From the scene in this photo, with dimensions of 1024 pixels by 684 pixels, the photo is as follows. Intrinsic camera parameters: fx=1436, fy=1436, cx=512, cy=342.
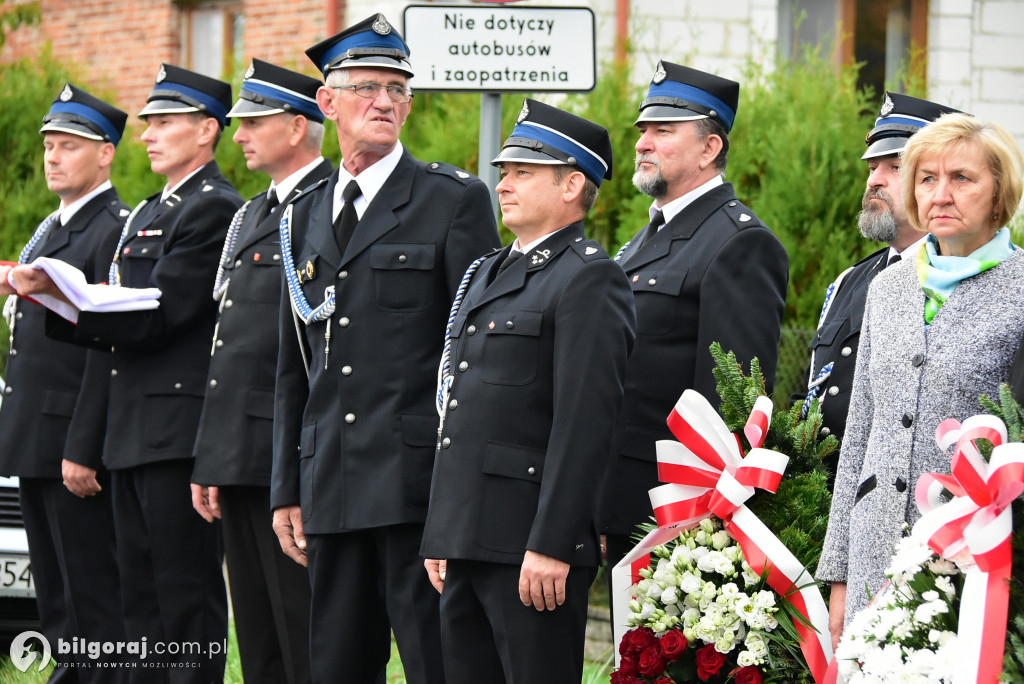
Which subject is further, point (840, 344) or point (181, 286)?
point (181, 286)

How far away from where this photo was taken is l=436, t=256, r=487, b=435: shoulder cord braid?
4116 millimetres

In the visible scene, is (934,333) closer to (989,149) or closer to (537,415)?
(989,149)

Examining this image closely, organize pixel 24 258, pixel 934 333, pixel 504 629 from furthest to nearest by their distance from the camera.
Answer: pixel 24 258 → pixel 504 629 → pixel 934 333

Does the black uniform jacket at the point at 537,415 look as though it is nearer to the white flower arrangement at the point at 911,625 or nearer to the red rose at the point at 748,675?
the red rose at the point at 748,675

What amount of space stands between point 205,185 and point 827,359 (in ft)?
8.94

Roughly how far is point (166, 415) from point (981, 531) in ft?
11.4

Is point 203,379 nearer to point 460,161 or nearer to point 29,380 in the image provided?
point 29,380

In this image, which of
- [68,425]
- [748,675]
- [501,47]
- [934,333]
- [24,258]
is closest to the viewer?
[934,333]

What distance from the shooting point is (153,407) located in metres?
5.61

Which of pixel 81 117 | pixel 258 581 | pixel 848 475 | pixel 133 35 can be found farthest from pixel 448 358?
pixel 133 35

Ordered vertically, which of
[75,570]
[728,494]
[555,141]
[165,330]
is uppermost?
[555,141]

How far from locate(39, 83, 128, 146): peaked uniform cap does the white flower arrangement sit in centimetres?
445

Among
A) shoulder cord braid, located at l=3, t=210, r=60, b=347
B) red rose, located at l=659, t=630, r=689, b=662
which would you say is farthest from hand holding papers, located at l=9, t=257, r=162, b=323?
red rose, located at l=659, t=630, r=689, b=662

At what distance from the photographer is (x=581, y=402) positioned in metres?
3.79
